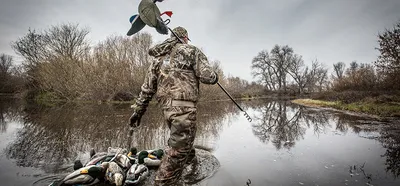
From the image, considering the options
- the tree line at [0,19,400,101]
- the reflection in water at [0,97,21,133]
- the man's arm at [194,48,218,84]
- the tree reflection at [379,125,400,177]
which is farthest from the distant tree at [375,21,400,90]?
the reflection in water at [0,97,21,133]

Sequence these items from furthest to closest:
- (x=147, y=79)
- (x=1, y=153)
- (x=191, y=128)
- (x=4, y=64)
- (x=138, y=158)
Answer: (x=4, y=64), (x=1, y=153), (x=138, y=158), (x=147, y=79), (x=191, y=128)

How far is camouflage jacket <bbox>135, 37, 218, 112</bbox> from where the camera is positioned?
2.73m

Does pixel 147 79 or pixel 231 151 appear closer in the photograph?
pixel 147 79

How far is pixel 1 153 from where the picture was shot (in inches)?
190

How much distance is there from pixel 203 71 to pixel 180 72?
0.32 meters

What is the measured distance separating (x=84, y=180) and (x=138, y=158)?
0.94m

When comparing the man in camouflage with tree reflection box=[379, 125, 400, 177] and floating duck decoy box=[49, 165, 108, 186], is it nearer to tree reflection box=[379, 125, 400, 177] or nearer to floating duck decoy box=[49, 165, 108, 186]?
floating duck decoy box=[49, 165, 108, 186]

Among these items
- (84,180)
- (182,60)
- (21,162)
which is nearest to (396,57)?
(182,60)

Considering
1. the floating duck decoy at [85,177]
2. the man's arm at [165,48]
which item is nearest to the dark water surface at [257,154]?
the floating duck decoy at [85,177]

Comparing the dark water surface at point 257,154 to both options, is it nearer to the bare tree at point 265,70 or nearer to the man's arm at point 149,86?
the man's arm at point 149,86

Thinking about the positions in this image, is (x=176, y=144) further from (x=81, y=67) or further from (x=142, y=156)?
(x=81, y=67)

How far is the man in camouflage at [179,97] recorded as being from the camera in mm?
2686

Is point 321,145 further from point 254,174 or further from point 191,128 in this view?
point 191,128

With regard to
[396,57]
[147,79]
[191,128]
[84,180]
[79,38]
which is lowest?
[84,180]
